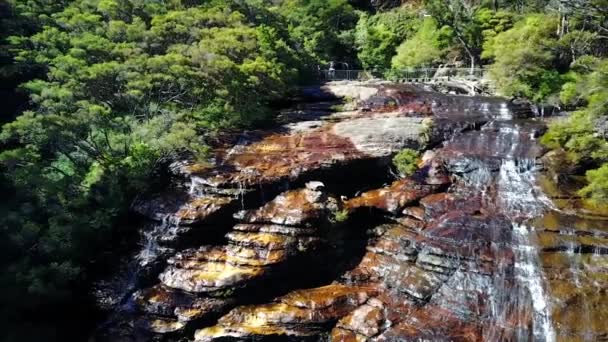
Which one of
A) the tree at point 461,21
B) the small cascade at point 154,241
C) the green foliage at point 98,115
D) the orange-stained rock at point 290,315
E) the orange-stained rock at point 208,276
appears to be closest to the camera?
the orange-stained rock at point 290,315

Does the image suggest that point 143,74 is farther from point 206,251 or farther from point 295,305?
point 295,305

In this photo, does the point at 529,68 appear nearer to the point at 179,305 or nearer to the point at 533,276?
the point at 533,276

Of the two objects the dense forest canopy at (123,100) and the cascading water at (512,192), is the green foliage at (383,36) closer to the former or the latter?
the dense forest canopy at (123,100)

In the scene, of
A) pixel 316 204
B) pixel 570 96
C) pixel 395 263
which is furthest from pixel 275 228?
pixel 570 96

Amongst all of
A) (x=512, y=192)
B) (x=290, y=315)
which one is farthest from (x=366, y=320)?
(x=512, y=192)

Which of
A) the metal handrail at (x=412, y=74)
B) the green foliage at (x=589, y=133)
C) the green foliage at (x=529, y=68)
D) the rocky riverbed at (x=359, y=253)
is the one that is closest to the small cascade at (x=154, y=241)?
the rocky riverbed at (x=359, y=253)

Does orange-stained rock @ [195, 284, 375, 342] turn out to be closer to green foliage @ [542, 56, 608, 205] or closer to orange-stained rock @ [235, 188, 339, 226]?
orange-stained rock @ [235, 188, 339, 226]
